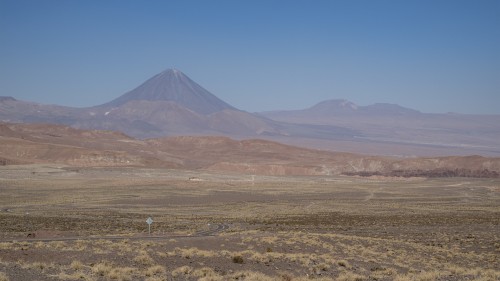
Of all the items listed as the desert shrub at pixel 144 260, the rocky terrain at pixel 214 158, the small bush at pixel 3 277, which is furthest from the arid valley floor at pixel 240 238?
the rocky terrain at pixel 214 158

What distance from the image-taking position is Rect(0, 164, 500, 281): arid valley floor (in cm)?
1578

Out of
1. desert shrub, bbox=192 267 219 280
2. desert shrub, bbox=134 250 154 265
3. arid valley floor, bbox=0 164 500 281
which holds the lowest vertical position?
arid valley floor, bbox=0 164 500 281

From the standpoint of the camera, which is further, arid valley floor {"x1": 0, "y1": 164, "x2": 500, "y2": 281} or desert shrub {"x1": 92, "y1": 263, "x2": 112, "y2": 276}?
arid valley floor {"x1": 0, "y1": 164, "x2": 500, "y2": 281}

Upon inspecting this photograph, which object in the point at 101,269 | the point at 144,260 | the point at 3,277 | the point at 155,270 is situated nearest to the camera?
the point at 3,277

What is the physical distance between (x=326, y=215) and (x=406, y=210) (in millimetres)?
7753

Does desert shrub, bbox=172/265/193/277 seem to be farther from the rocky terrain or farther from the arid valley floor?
the rocky terrain

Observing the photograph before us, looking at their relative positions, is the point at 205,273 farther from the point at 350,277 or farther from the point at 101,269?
the point at 350,277

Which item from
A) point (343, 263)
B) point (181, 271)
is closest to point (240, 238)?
point (343, 263)

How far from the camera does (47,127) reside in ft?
531

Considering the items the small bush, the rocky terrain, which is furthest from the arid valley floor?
the rocky terrain

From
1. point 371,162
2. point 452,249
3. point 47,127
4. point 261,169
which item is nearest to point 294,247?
point 452,249

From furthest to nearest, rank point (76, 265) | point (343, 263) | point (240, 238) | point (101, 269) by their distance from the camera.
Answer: point (240, 238), point (343, 263), point (76, 265), point (101, 269)

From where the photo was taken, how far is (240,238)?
68.5 ft

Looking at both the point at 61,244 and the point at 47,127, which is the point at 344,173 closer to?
the point at 47,127
